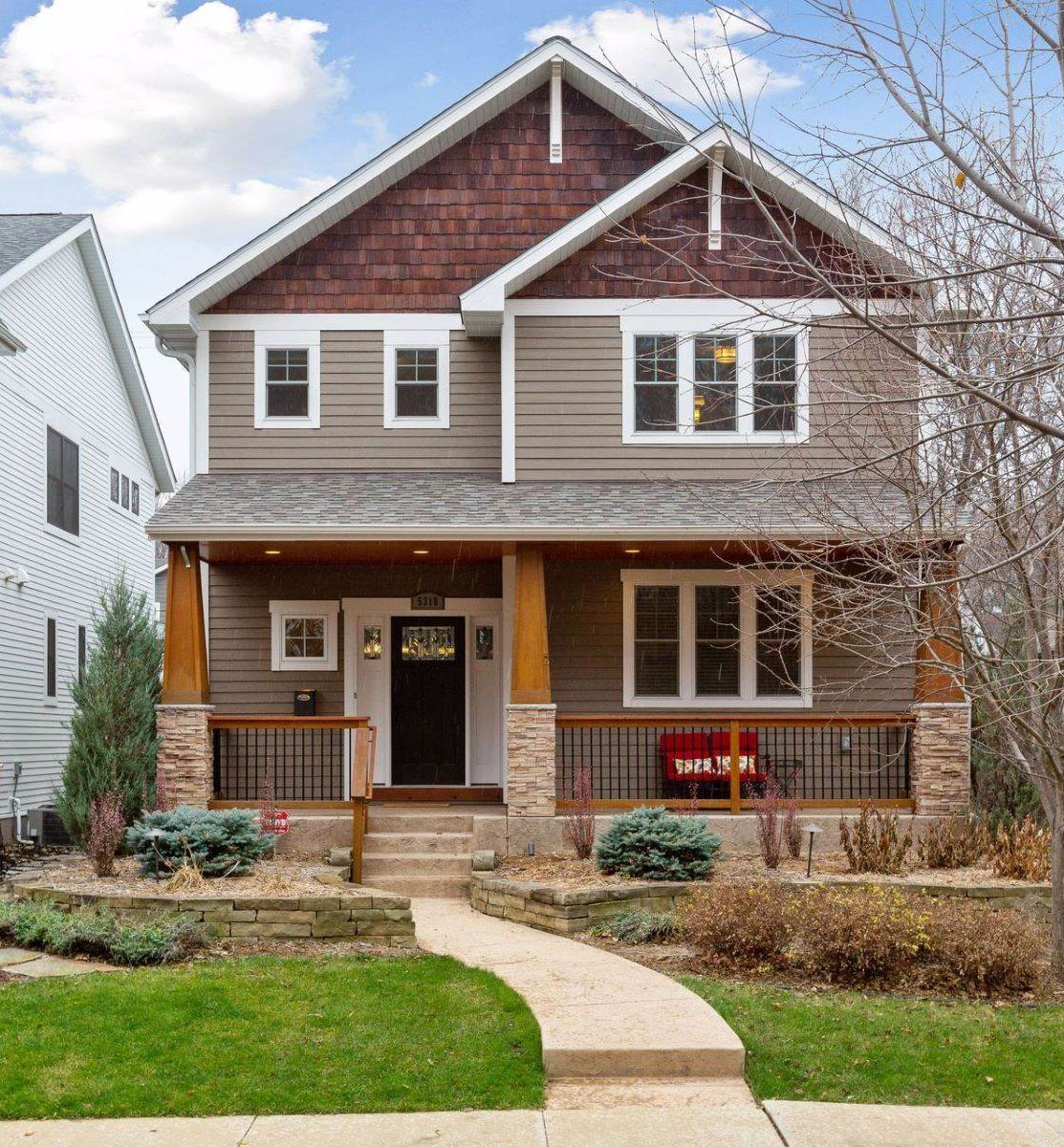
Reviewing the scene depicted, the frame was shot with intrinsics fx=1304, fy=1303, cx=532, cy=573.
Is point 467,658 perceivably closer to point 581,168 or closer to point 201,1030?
point 581,168

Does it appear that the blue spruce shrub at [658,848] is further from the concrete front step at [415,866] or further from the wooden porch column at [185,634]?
the wooden porch column at [185,634]

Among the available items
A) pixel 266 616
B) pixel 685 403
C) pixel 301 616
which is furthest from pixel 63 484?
pixel 685 403

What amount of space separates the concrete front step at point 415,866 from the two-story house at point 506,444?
192 centimetres

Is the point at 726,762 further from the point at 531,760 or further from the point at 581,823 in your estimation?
the point at 581,823

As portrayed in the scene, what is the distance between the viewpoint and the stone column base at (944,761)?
1236 cm

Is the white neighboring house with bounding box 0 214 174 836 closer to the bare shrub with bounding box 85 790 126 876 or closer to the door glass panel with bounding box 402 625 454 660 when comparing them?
the door glass panel with bounding box 402 625 454 660

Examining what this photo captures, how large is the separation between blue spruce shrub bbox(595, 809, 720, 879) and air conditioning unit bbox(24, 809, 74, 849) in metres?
9.77

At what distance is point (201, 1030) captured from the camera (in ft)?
22.2

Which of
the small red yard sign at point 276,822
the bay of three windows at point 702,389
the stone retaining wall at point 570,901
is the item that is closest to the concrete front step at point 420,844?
the small red yard sign at point 276,822

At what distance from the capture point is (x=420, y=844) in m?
11.9

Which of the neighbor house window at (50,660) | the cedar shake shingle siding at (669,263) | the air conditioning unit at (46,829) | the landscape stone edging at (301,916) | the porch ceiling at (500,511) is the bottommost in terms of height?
the air conditioning unit at (46,829)

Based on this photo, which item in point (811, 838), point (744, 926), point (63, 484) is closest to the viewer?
point (744, 926)

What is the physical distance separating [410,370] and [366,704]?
147 inches

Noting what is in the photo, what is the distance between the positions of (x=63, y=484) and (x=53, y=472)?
53 centimetres
